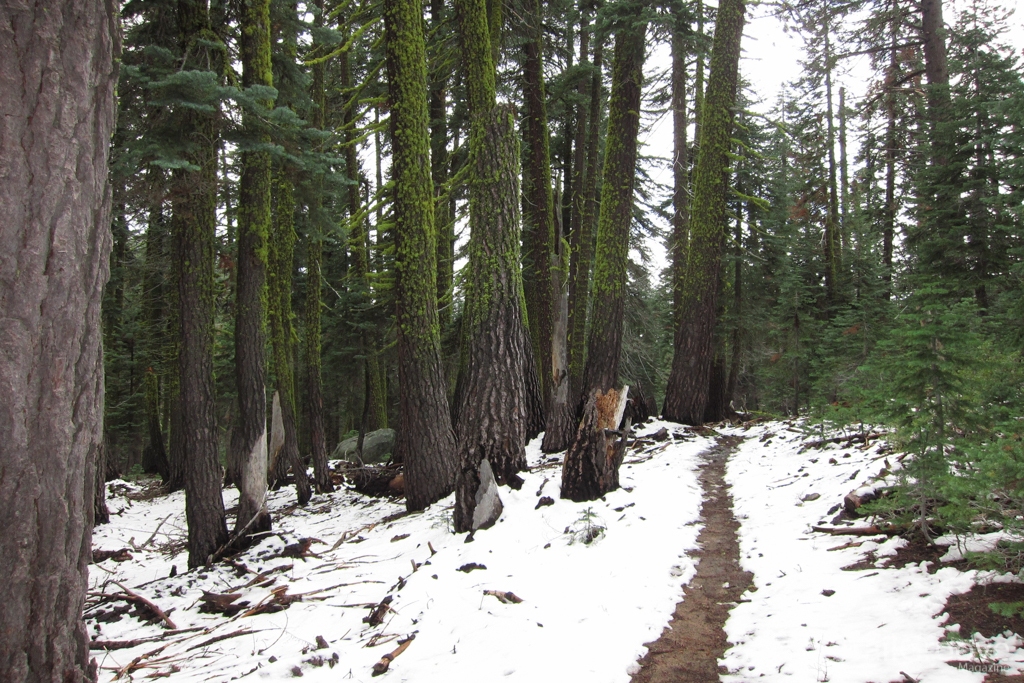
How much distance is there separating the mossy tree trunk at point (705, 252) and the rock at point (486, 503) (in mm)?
7240

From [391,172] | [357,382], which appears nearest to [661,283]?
[357,382]

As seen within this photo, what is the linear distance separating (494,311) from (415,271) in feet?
3.97

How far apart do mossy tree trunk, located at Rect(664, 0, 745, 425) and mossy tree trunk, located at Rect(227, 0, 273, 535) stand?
838 cm

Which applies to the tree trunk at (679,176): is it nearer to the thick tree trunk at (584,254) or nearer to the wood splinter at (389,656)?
the thick tree trunk at (584,254)

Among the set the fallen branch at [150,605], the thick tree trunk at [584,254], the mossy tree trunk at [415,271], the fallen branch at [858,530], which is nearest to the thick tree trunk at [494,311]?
the mossy tree trunk at [415,271]

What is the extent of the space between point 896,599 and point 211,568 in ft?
25.8

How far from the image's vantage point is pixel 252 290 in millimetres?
8906

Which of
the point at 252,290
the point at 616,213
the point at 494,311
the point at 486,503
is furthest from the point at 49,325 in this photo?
the point at 616,213

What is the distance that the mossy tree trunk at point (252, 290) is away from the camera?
29.0ft

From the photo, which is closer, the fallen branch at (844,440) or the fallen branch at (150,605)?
the fallen branch at (150,605)

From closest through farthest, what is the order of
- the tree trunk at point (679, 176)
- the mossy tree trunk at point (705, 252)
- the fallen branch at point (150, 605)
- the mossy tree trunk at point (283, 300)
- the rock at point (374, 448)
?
the fallen branch at point (150, 605), the mossy tree trunk at point (283, 300), the mossy tree trunk at point (705, 252), the rock at point (374, 448), the tree trunk at point (679, 176)

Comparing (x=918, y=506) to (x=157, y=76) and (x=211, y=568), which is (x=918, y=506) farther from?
(x=157, y=76)

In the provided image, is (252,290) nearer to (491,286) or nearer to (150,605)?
(491,286)

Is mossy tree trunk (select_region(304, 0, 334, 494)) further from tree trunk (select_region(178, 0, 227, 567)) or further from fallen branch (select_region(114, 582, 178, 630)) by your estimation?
fallen branch (select_region(114, 582, 178, 630))
